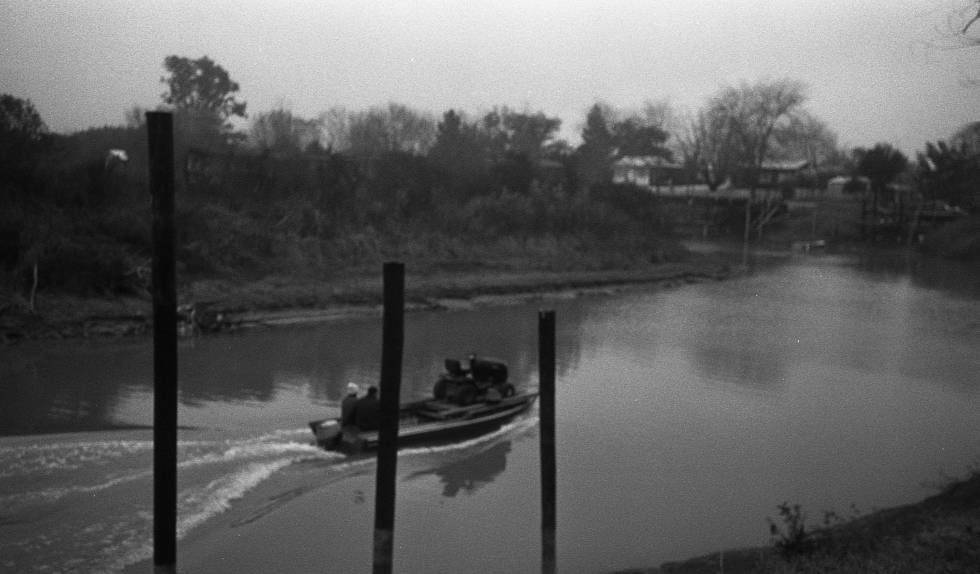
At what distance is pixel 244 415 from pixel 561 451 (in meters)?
5.73

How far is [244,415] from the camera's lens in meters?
18.2

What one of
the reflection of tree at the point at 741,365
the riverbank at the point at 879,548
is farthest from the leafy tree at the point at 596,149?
the riverbank at the point at 879,548

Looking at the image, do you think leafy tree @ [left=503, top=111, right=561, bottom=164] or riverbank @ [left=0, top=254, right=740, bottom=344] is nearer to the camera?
riverbank @ [left=0, top=254, right=740, bottom=344]

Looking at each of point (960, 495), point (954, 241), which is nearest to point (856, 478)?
point (960, 495)

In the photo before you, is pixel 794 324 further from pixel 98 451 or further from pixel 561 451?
pixel 98 451

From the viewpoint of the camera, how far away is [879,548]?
10312mm

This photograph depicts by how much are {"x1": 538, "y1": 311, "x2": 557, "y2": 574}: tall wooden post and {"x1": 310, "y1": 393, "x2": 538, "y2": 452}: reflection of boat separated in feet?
17.9

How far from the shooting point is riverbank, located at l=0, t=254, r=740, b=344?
1015 inches

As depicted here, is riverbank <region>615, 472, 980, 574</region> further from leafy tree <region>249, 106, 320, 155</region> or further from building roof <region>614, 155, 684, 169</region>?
building roof <region>614, 155, 684, 169</region>

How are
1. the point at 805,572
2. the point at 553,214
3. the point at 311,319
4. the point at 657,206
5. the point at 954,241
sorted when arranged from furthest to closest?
the point at 657,206
the point at 954,241
the point at 553,214
the point at 311,319
the point at 805,572

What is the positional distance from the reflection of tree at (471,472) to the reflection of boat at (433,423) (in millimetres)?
570

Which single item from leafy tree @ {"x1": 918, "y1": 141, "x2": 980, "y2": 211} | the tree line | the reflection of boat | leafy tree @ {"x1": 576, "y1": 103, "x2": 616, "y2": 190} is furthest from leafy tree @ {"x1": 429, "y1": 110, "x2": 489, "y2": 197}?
the reflection of boat

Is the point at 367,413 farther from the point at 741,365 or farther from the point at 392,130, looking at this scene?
the point at 392,130

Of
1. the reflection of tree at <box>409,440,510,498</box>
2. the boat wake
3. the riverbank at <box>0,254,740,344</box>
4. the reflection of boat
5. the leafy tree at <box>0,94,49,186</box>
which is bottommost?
the reflection of tree at <box>409,440,510,498</box>
